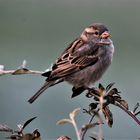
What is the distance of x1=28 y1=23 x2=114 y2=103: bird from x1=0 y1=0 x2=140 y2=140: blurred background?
1.90ft

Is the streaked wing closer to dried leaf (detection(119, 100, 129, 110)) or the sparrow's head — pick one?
the sparrow's head

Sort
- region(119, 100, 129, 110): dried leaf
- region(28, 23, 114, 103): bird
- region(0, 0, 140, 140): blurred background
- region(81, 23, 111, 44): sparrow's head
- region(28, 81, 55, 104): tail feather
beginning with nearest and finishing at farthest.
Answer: region(119, 100, 129, 110): dried leaf < region(28, 81, 55, 104): tail feather < region(28, 23, 114, 103): bird < region(81, 23, 111, 44): sparrow's head < region(0, 0, 140, 140): blurred background

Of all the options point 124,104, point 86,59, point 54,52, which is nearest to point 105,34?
point 86,59

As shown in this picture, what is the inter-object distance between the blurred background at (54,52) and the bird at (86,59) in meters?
0.58

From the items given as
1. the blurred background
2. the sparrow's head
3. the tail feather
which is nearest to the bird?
the sparrow's head

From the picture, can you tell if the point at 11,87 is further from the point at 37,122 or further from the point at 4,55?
the point at 37,122

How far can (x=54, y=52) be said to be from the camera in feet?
18.2

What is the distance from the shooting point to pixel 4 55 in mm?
5516

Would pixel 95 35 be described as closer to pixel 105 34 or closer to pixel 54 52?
pixel 105 34

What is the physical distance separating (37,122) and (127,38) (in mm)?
1458

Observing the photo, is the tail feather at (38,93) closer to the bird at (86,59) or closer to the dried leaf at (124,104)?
the bird at (86,59)

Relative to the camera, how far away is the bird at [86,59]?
10.6 feet

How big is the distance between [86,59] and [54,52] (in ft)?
7.06

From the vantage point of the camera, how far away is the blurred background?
15.1ft
